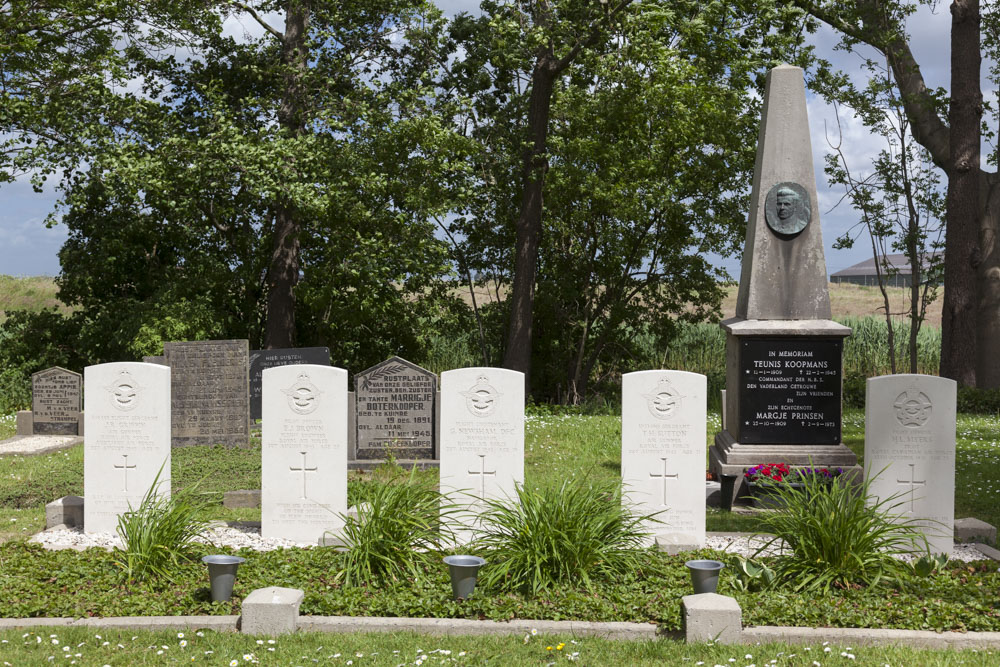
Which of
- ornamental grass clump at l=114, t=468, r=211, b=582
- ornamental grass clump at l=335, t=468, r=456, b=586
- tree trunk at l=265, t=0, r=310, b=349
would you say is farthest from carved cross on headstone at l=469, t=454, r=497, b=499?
tree trunk at l=265, t=0, r=310, b=349

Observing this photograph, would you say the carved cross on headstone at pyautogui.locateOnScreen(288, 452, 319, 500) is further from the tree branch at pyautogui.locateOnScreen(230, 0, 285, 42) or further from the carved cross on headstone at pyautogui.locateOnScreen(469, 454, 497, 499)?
the tree branch at pyautogui.locateOnScreen(230, 0, 285, 42)

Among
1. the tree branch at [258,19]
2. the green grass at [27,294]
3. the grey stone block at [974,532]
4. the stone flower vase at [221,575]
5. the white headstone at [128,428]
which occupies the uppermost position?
the tree branch at [258,19]

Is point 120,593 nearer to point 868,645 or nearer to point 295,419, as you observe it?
point 295,419

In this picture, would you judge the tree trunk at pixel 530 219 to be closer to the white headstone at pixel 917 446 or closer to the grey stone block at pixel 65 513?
the grey stone block at pixel 65 513

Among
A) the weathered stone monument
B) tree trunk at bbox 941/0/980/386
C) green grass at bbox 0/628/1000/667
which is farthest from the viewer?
tree trunk at bbox 941/0/980/386

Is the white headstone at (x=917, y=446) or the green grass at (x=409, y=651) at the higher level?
the white headstone at (x=917, y=446)

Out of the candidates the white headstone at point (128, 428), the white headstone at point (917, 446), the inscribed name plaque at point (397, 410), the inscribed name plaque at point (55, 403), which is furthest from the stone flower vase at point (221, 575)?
the inscribed name plaque at point (55, 403)

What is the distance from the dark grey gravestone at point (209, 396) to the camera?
13.1 meters

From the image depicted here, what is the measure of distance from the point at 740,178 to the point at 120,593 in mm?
15602

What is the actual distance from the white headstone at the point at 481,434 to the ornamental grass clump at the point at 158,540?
6.70 ft

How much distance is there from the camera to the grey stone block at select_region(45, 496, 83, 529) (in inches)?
318

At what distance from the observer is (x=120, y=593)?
233 inches

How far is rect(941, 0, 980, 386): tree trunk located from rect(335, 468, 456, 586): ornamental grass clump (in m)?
15.8

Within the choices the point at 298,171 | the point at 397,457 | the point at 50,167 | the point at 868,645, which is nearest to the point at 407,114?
the point at 298,171
